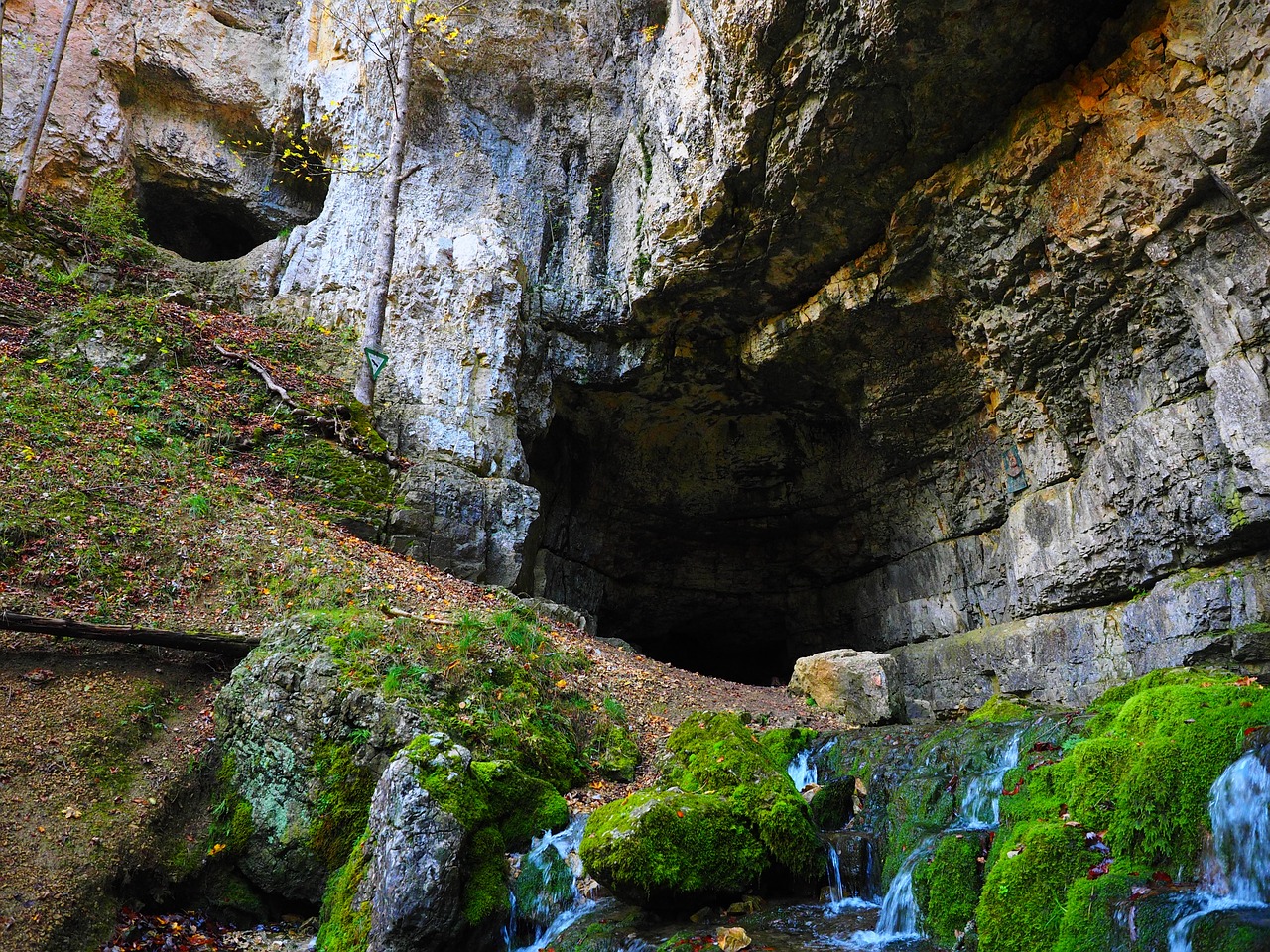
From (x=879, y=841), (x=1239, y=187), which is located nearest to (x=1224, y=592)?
(x=1239, y=187)

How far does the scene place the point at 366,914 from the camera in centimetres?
540

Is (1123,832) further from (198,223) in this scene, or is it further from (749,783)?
(198,223)

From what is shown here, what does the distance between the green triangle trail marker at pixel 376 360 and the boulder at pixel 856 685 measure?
9.39 m

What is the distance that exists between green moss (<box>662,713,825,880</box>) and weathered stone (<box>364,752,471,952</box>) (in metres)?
2.13

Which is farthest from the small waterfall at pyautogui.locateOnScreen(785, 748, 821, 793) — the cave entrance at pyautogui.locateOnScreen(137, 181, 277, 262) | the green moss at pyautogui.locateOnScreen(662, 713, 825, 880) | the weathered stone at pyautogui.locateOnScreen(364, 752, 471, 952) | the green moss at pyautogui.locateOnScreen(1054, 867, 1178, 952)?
the cave entrance at pyautogui.locateOnScreen(137, 181, 277, 262)

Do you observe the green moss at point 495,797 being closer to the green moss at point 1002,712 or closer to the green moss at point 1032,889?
the green moss at point 1032,889

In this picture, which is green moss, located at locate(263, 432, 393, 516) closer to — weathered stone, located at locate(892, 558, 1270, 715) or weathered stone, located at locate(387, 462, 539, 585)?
weathered stone, located at locate(387, 462, 539, 585)

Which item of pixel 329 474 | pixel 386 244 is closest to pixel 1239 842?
pixel 329 474

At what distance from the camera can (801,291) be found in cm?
1558

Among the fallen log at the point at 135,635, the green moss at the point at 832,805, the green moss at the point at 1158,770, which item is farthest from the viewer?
the green moss at the point at 832,805

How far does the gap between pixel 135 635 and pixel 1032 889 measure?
295 inches

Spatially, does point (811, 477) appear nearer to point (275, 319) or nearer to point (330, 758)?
point (275, 319)

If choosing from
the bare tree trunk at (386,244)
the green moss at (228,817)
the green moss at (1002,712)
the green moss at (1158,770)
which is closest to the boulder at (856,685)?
the green moss at (1002,712)

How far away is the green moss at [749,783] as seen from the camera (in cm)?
616
